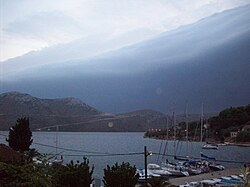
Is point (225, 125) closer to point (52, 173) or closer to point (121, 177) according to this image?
point (121, 177)

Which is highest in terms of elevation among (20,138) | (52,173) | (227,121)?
(227,121)

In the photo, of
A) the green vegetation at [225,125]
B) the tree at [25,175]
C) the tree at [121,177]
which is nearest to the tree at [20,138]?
the tree at [121,177]

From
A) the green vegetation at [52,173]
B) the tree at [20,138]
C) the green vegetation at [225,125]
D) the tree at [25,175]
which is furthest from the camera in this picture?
the green vegetation at [225,125]

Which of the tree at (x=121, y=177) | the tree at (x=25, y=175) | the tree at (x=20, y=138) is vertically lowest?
the tree at (x=121, y=177)

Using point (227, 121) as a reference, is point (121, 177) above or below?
below

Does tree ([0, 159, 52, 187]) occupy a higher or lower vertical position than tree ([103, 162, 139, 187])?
higher

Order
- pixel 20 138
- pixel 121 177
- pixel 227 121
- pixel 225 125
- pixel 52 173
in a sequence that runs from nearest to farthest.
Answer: pixel 52 173, pixel 121 177, pixel 20 138, pixel 227 121, pixel 225 125

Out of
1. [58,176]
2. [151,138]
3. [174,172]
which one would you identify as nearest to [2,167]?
[58,176]

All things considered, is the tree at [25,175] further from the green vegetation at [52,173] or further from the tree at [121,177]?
the tree at [121,177]

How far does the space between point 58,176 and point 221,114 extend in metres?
110

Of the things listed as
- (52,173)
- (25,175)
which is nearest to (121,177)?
(52,173)

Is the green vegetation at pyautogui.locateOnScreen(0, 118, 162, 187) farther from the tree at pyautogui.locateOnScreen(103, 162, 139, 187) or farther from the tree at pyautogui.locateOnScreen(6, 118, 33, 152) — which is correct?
the tree at pyautogui.locateOnScreen(6, 118, 33, 152)

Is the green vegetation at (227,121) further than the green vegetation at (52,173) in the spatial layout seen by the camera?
Yes

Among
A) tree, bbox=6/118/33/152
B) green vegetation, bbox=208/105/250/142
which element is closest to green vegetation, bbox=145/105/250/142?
green vegetation, bbox=208/105/250/142
